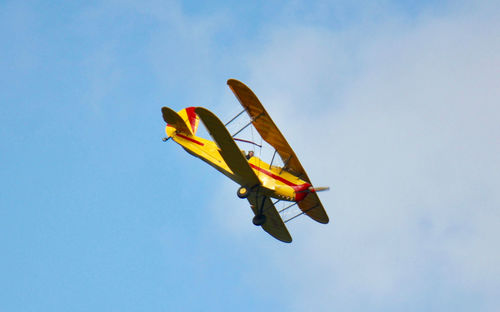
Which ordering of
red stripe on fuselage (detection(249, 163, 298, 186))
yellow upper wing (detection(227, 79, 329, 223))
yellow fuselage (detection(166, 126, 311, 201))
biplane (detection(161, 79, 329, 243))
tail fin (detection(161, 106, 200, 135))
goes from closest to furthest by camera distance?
biplane (detection(161, 79, 329, 243)) → yellow upper wing (detection(227, 79, 329, 223)) → yellow fuselage (detection(166, 126, 311, 201)) → red stripe on fuselage (detection(249, 163, 298, 186)) → tail fin (detection(161, 106, 200, 135))

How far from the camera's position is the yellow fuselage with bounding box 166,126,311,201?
81.8ft

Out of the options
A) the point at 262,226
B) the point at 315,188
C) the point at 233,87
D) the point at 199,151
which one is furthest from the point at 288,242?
the point at 233,87

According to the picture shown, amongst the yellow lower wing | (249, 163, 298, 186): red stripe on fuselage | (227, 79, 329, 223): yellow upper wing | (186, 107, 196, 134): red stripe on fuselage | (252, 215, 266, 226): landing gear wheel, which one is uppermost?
(186, 107, 196, 134): red stripe on fuselage

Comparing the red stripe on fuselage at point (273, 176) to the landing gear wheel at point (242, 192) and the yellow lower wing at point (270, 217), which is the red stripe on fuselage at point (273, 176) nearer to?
the yellow lower wing at point (270, 217)

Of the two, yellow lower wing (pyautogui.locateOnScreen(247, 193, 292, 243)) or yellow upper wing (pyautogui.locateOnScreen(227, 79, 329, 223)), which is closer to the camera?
yellow upper wing (pyautogui.locateOnScreen(227, 79, 329, 223))

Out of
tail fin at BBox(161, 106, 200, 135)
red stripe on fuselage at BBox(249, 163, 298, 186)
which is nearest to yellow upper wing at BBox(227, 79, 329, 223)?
red stripe on fuselage at BBox(249, 163, 298, 186)

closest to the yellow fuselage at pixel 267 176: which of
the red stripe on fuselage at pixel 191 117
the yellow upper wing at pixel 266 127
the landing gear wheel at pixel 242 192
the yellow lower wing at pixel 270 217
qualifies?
the landing gear wheel at pixel 242 192

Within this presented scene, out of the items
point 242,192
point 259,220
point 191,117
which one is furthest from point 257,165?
point 191,117

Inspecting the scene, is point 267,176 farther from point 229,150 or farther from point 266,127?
point 229,150

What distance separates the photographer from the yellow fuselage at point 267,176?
81.8ft

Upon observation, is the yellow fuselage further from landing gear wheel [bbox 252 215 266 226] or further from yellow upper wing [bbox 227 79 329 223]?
landing gear wheel [bbox 252 215 266 226]

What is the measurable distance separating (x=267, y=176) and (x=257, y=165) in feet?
2.21

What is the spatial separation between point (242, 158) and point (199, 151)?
4021 mm

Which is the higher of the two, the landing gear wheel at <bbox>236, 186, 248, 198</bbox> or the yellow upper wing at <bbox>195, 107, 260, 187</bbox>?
Answer: the yellow upper wing at <bbox>195, 107, 260, 187</bbox>
